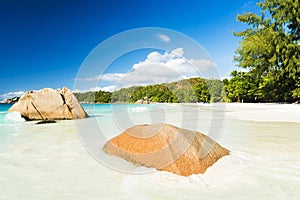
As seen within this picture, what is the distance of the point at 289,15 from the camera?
1939cm

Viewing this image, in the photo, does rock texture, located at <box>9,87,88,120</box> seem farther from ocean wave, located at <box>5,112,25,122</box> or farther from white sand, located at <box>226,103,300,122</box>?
white sand, located at <box>226,103,300,122</box>

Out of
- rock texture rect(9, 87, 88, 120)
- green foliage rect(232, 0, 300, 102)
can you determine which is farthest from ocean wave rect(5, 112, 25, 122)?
green foliage rect(232, 0, 300, 102)

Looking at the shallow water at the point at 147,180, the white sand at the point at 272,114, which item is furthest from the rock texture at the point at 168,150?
the white sand at the point at 272,114

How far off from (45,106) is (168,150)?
10.2m

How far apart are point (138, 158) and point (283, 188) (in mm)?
1830

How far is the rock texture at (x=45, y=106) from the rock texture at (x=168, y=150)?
28.2 feet

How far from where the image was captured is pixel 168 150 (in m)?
3.07

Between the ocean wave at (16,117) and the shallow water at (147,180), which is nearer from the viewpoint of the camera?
the shallow water at (147,180)

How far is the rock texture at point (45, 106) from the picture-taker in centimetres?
1138

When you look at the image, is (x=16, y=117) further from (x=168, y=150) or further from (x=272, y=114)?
(x=272, y=114)

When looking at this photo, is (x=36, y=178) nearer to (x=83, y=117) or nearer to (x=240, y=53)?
→ (x=83, y=117)

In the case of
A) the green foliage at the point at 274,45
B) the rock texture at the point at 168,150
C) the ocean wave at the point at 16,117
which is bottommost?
the ocean wave at the point at 16,117

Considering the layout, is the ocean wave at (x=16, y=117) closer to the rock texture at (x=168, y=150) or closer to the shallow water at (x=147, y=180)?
the shallow water at (x=147, y=180)

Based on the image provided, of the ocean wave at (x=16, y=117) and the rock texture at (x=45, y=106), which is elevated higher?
Answer: the rock texture at (x=45, y=106)
